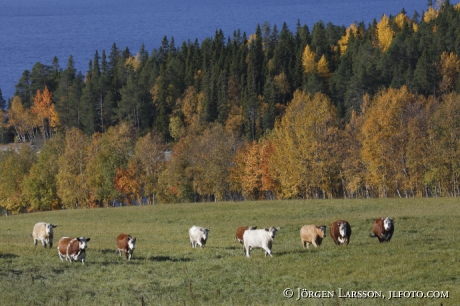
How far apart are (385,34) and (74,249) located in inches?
5303

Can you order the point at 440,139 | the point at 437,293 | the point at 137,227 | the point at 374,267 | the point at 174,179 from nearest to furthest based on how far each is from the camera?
1. the point at 437,293
2. the point at 374,267
3. the point at 137,227
4. the point at 440,139
5. the point at 174,179

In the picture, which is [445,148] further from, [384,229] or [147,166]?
[384,229]

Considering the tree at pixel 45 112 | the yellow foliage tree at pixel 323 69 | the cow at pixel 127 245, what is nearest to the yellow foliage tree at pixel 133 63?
the tree at pixel 45 112

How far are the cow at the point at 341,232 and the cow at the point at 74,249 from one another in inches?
420

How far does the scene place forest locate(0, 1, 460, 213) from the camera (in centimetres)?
7519

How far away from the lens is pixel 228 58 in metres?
153

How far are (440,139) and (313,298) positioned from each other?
190ft

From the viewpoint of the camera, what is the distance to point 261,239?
26703mm

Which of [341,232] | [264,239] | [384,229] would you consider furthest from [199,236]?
[384,229]

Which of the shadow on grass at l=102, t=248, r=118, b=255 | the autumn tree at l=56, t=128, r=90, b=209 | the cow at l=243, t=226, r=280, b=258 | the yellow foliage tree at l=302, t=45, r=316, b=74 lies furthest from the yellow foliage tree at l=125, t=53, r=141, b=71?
the cow at l=243, t=226, r=280, b=258

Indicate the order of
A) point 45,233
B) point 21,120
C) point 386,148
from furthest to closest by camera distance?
point 21,120 < point 386,148 < point 45,233

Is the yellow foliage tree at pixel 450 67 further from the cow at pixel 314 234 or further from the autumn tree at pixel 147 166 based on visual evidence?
the cow at pixel 314 234

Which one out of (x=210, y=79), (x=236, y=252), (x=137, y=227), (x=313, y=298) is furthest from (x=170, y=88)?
(x=313, y=298)

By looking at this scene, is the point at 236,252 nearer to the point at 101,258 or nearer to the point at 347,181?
the point at 101,258
